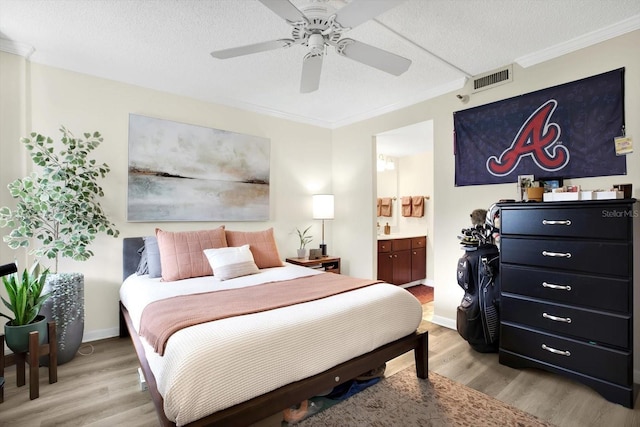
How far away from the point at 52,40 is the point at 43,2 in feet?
1.80

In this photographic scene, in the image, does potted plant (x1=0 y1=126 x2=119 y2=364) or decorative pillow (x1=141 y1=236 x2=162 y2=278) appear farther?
decorative pillow (x1=141 y1=236 x2=162 y2=278)

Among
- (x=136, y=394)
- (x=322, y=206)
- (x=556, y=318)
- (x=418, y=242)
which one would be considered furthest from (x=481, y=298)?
(x=136, y=394)

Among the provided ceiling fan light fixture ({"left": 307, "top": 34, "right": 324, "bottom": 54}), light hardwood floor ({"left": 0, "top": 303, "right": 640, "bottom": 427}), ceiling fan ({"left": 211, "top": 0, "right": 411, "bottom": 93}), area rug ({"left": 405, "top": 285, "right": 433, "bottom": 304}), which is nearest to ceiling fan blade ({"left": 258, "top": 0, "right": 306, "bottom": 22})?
ceiling fan ({"left": 211, "top": 0, "right": 411, "bottom": 93})

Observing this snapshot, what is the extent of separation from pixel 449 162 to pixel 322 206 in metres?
1.76

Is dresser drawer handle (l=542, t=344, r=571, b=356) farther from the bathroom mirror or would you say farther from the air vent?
the bathroom mirror

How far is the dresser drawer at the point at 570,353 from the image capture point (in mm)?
1948

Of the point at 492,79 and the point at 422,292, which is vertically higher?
the point at 492,79

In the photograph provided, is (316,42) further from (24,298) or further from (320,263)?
(320,263)

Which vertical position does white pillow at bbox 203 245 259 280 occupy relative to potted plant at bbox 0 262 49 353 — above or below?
above

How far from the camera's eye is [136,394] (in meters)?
2.10

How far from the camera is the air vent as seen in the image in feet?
9.58

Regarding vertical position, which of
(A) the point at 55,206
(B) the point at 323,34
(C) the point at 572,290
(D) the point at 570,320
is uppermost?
(B) the point at 323,34

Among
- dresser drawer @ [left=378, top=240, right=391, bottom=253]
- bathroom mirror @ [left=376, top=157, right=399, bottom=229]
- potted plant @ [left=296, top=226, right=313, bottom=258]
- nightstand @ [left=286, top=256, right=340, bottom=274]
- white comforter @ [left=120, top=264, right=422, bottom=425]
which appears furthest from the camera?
bathroom mirror @ [left=376, top=157, right=399, bottom=229]

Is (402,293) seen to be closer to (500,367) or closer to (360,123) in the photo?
(500,367)
